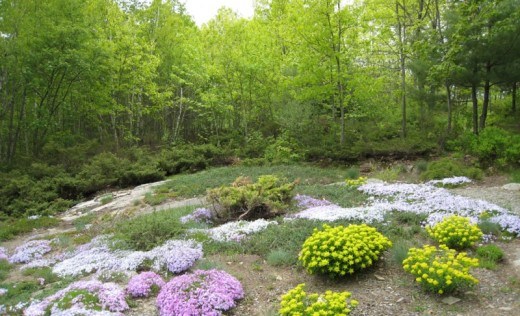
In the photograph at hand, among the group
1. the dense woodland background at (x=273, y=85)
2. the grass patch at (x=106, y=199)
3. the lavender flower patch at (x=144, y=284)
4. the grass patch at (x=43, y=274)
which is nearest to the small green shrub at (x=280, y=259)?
the lavender flower patch at (x=144, y=284)

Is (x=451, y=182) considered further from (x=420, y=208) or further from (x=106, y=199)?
(x=106, y=199)

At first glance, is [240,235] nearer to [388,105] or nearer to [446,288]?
[446,288]

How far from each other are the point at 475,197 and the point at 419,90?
8.12 m

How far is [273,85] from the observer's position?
63.5 ft

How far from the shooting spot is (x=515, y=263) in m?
5.14

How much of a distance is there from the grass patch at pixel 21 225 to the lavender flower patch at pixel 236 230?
581 centimetres

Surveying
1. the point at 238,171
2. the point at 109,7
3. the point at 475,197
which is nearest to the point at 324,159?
the point at 238,171

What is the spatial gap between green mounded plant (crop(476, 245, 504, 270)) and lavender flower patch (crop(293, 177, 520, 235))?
1.05 meters

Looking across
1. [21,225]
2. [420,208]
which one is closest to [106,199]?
[21,225]

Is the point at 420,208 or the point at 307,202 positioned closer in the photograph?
the point at 420,208

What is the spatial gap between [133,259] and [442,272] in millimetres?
4682

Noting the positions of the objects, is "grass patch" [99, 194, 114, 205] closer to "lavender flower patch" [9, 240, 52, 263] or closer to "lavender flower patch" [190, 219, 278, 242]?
"lavender flower patch" [9, 240, 52, 263]

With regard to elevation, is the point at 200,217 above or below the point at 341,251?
below

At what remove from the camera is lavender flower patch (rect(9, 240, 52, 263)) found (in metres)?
7.75
